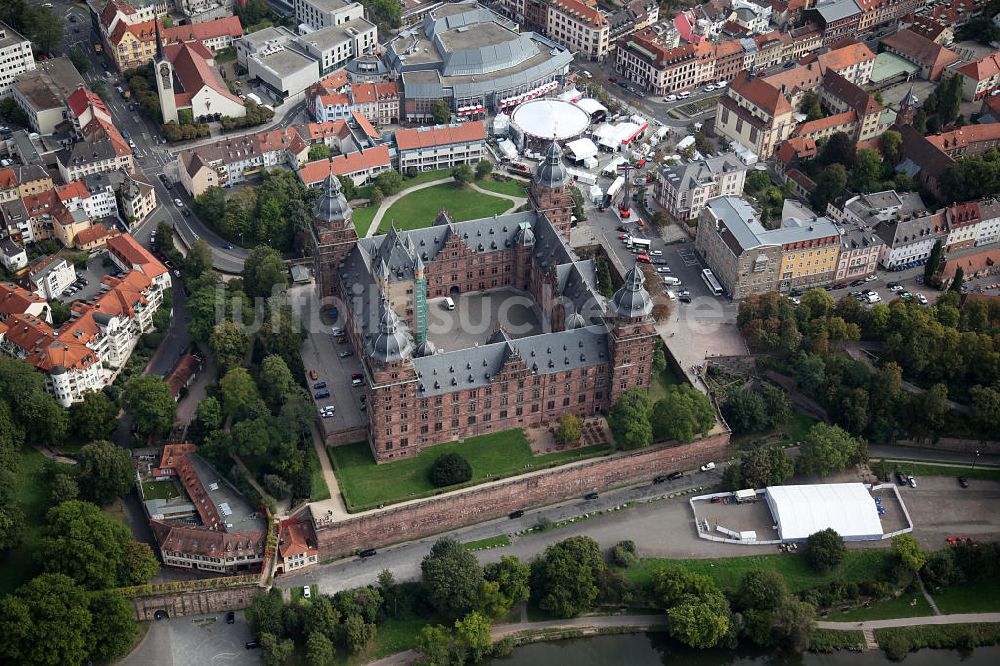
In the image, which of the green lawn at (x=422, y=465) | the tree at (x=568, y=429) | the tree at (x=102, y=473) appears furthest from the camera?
the tree at (x=568, y=429)

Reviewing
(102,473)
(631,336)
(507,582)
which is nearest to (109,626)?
(102,473)

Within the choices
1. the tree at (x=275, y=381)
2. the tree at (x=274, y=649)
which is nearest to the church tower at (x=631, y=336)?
the tree at (x=275, y=381)

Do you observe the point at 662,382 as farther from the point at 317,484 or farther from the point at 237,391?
the point at 237,391

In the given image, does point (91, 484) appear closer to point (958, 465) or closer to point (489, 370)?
point (489, 370)

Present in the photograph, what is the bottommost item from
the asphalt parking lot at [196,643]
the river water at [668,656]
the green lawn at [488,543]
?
the river water at [668,656]

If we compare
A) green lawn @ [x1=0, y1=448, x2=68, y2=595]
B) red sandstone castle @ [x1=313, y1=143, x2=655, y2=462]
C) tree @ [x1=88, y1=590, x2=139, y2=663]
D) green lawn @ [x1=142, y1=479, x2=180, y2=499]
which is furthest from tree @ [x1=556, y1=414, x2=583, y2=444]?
green lawn @ [x1=0, y1=448, x2=68, y2=595]

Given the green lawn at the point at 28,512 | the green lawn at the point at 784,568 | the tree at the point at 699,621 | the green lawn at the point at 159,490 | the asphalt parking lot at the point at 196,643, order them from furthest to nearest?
1. the green lawn at the point at 159,490
2. the green lawn at the point at 784,568
3. the green lawn at the point at 28,512
4. the tree at the point at 699,621
5. the asphalt parking lot at the point at 196,643

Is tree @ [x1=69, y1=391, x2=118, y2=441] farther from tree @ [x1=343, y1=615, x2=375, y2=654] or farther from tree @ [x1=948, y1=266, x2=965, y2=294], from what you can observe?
tree @ [x1=948, y1=266, x2=965, y2=294]

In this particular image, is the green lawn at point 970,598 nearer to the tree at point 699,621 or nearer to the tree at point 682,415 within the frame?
A: the tree at point 699,621
